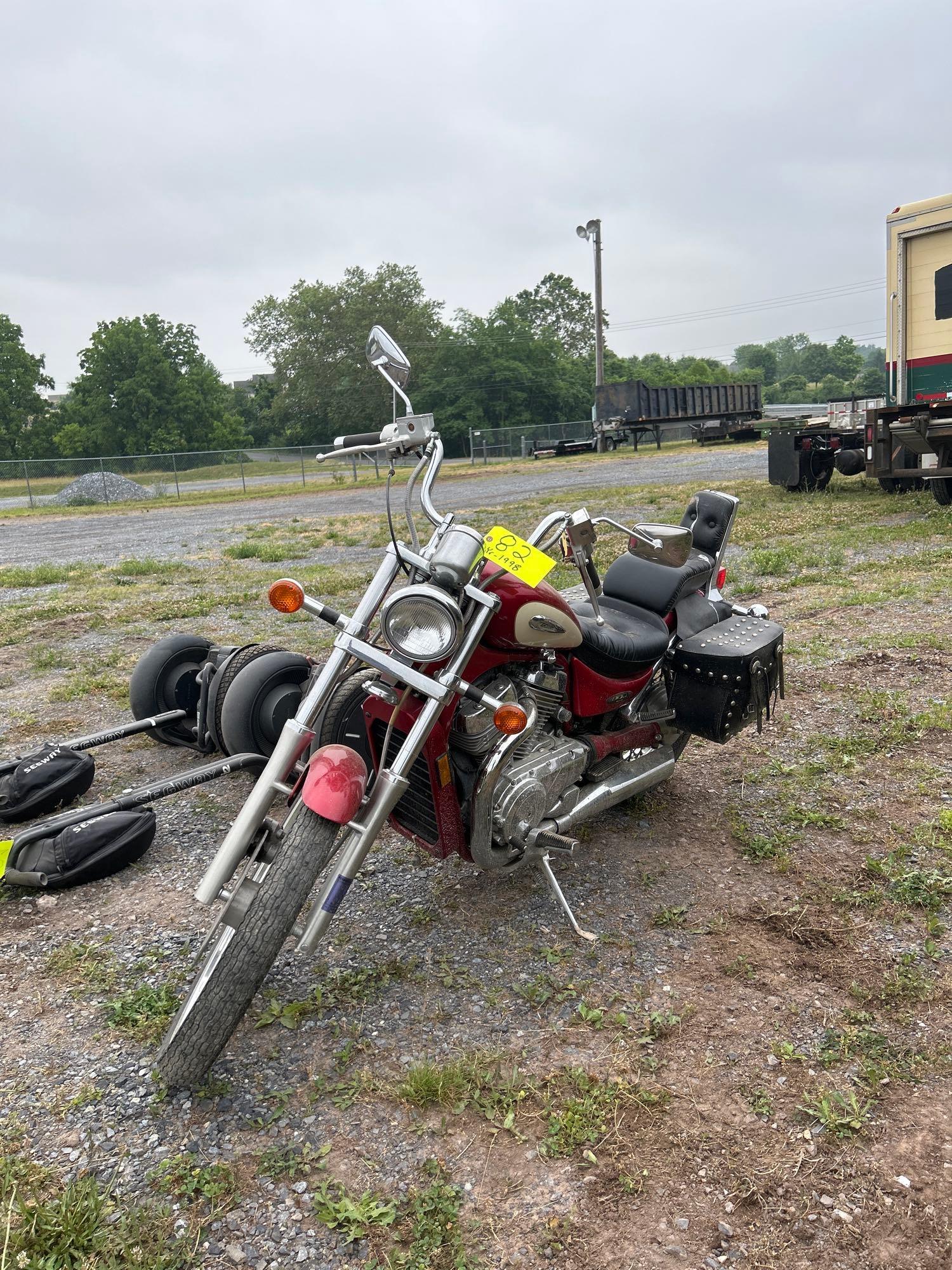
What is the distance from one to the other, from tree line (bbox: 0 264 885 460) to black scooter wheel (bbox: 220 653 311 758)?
4206 cm

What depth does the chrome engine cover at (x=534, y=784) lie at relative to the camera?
3.07 m

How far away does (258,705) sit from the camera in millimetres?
4461

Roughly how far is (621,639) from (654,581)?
0.54 m

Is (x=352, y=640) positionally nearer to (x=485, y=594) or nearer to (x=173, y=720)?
(x=485, y=594)

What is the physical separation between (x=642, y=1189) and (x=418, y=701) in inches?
55.4

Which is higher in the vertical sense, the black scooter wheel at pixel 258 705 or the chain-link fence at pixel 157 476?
the chain-link fence at pixel 157 476

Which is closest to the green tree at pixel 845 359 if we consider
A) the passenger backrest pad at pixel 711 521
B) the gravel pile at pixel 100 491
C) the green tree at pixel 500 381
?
the green tree at pixel 500 381

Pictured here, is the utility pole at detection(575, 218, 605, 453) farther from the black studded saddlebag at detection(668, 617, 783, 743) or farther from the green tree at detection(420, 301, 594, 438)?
the black studded saddlebag at detection(668, 617, 783, 743)

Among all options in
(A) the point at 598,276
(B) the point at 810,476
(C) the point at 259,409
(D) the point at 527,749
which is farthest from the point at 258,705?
(C) the point at 259,409

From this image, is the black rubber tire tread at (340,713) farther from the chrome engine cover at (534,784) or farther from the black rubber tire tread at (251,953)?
the black rubber tire tread at (251,953)

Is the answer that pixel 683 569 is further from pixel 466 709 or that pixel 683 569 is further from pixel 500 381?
pixel 500 381

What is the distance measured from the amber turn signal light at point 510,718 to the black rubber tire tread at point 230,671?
212cm

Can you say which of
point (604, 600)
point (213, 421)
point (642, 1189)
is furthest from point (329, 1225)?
point (213, 421)

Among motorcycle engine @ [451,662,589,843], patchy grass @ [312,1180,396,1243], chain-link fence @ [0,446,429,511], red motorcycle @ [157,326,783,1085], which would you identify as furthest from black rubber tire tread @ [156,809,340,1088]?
chain-link fence @ [0,446,429,511]
